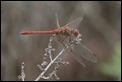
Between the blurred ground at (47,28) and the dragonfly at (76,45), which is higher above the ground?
the dragonfly at (76,45)

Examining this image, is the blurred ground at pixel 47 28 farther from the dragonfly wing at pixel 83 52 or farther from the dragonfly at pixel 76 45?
the dragonfly wing at pixel 83 52

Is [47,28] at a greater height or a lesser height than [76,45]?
lesser

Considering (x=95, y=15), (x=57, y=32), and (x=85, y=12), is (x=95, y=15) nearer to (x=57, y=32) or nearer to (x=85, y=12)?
(x=85, y=12)

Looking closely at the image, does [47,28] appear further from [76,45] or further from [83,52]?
[76,45]

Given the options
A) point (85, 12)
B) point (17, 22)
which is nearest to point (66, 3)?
point (85, 12)

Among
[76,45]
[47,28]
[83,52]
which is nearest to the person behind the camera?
[76,45]

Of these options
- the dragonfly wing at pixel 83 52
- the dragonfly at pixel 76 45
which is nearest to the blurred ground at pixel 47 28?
the dragonfly at pixel 76 45

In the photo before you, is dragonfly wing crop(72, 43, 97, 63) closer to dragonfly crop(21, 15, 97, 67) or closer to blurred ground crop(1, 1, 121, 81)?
dragonfly crop(21, 15, 97, 67)

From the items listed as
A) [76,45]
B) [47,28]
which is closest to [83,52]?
[76,45]
